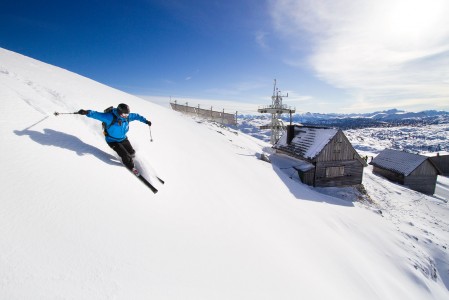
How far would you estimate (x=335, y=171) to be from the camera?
20922 millimetres

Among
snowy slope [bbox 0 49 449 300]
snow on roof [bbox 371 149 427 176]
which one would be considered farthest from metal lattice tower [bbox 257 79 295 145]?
snowy slope [bbox 0 49 449 300]

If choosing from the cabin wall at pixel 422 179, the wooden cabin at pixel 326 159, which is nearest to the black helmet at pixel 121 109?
the wooden cabin at pixel 326 159

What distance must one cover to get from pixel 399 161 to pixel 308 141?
1937cm

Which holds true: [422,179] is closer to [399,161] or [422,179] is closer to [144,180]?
[399,161]

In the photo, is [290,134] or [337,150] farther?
[290,134]

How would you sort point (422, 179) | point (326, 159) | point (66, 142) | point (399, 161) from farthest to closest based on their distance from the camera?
1. point (399, 161)
2. point (422, 179)
3. point (326, 159)
4. point (66, 142)

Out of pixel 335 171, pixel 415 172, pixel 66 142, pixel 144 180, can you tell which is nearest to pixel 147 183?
pixel 144 180

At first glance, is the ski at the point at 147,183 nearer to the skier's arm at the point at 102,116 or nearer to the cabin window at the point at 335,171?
the skier's arm at the point at 102,116

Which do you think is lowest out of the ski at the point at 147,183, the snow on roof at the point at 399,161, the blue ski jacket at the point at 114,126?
the snow on roof at the point at 399,161

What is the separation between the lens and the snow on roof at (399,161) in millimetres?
29253

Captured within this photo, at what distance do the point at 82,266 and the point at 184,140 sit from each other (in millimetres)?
9106

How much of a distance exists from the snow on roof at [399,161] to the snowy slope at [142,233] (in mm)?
26158

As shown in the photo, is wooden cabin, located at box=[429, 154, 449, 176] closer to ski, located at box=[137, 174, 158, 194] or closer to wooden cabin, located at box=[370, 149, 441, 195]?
wooden cabin, located at box=[370, 149, 441, 195]

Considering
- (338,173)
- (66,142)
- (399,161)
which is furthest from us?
(399,161)
